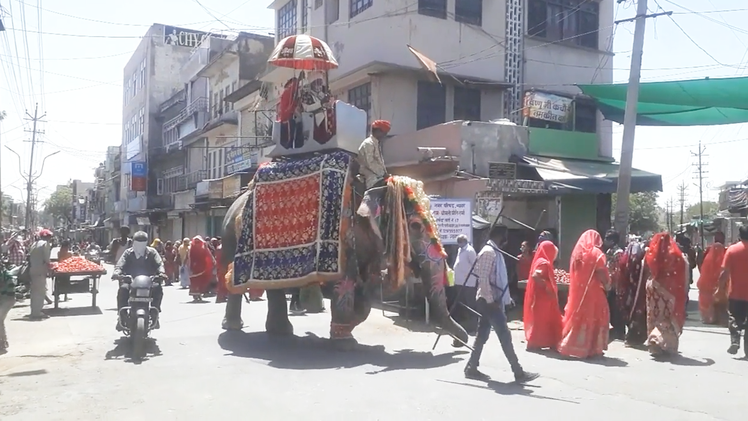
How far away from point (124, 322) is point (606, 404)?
6000 mm

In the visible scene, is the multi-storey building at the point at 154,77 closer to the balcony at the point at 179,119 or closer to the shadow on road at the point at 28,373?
the balcony at the point at 179,119

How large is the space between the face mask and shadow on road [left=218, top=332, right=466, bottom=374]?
1.65 metres

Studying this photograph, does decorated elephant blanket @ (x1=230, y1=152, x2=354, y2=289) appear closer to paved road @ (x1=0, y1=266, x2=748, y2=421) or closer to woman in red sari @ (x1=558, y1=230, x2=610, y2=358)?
paved road @ (x1=0, y1=266, x2=748, y2=421)

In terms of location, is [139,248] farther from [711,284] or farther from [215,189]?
[215,189]

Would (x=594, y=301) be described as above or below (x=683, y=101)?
below

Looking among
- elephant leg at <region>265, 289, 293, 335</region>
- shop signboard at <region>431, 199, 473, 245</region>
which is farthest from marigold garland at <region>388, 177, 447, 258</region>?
shop signboard at <region>431, 199, 473, 245</region>

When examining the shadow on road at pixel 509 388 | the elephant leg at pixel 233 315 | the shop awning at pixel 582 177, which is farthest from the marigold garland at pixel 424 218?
the shop awning at pixel 582 177

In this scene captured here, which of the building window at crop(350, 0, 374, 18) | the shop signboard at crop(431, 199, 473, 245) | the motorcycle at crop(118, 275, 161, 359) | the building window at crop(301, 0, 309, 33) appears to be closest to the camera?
the motorcycle at crop(118, 275, 161, 359)

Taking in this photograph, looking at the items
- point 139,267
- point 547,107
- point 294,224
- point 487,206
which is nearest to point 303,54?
point 294,224

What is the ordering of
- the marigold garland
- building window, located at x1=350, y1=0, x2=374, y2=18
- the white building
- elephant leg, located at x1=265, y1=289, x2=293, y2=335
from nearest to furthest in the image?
the marigold garland → elephant leg, located at x1=265, y1=289, x2=293, y2=335 → the white building → building window, located at x1=350, y1=0, x2=374, y2=18

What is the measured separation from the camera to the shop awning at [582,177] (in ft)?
53.0

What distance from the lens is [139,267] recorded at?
9938mm

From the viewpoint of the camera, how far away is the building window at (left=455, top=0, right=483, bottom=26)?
21.4 m

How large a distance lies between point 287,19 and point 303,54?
16.3 meters
